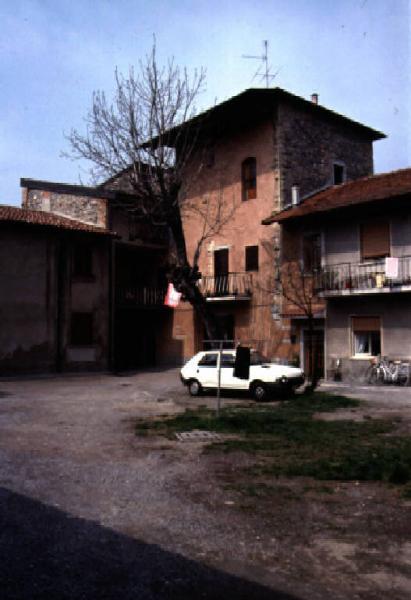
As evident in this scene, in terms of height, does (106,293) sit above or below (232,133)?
below

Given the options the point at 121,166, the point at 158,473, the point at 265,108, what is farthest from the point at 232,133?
the point at 158,473

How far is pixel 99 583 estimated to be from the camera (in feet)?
14.3

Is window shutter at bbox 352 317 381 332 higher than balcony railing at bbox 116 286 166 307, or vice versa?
balcony railing at bbox 116 286 166 307

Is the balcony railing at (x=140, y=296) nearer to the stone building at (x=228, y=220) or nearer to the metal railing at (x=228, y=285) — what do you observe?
the stone building at (x=228, y=220)

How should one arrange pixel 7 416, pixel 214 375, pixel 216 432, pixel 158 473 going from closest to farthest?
pixel 158 473 → pixel 216 432 → pixel 7 416 → pixel 214 375

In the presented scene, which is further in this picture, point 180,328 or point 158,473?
point 180,328

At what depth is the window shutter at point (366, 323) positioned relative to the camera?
20625mm

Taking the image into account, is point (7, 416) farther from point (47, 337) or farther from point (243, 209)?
point (243, 209)

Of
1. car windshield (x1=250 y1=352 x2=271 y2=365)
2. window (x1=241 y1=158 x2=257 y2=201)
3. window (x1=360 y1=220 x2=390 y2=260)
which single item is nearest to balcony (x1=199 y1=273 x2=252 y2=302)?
window (x1=241 y1=158 x2=257 y2=201)

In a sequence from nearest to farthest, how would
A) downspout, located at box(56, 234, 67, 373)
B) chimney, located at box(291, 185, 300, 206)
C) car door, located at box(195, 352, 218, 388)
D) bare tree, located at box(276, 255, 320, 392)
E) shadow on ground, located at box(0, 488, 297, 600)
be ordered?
shadow on ground, located at box(0, 488, 297, 600), car door, located at box(195, 352, 218, 388), bare tree, located at box(276, 255, 320, 392), chimney, located at box(291, 185, 300, 206), downspout, located at box(56, 234, 67, 373)

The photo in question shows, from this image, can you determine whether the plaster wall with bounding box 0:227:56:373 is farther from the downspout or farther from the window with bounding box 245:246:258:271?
the window with bounding box 245:246:258:271

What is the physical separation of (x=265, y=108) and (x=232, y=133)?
2332mm

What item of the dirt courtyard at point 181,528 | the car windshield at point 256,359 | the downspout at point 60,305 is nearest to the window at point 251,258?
the downspout at point 60,305

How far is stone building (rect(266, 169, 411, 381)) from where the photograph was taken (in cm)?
1978
